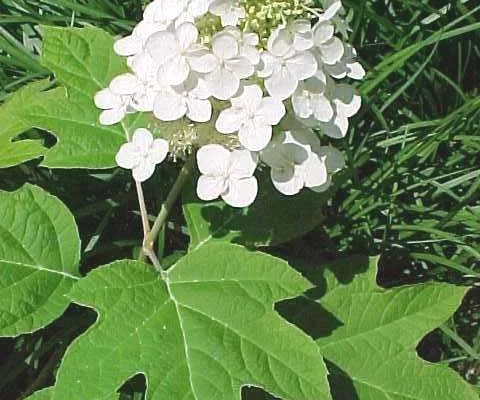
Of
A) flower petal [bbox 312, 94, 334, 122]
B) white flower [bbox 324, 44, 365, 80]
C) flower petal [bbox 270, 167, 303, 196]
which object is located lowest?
flower petal [bbox 270, 167, 303, 196]

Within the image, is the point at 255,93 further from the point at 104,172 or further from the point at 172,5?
the point at 104,172

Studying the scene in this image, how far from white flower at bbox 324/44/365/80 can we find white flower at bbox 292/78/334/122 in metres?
0.07

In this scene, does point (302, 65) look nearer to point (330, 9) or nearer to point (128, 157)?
point (330, 9)

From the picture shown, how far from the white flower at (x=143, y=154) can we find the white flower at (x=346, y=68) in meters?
0.30

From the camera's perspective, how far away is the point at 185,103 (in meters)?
1.45

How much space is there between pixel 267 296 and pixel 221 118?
1.03ft

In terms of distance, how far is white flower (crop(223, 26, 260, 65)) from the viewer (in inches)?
55.4

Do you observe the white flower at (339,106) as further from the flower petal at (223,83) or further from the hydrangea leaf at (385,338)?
the hydrangea leaf at (385,338)

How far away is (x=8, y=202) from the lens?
175 centimetres

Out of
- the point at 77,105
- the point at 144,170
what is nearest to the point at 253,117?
the point at 144,170

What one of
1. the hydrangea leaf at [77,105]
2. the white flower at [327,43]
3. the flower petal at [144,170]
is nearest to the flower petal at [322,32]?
the white flower at [327,43]

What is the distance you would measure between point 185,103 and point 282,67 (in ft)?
0.53

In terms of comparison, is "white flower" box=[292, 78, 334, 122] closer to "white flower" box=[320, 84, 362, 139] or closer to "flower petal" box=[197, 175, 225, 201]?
"white flower" box=[320, 84, 362, 139]

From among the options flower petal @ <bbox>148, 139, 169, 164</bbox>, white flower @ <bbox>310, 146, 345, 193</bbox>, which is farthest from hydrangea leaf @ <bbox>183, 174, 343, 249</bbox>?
flower petal @ <bbox>148, 139, 169, 164</bbox>
